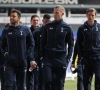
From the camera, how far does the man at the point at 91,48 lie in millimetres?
9344

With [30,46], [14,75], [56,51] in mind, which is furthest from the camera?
[30,46]

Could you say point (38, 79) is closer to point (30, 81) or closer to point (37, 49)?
point (30, 81)

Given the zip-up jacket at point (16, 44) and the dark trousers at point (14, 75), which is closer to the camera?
the dark trousers at point (14, 75)

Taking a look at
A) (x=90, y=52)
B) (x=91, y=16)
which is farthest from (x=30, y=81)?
(x=91, y=16)

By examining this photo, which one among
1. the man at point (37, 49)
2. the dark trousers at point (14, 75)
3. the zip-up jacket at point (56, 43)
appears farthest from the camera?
the man at point (37, 49)

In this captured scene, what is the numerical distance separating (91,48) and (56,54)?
31.4 inches

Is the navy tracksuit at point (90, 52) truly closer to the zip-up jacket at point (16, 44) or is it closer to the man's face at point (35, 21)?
the zip-up jacket at point (16, 44)

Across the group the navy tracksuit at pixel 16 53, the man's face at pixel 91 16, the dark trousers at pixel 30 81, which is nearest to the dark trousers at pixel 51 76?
the navy tracksuit at pixel 16 53

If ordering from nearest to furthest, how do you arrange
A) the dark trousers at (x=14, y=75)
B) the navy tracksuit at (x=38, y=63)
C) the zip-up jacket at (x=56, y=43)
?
the dark trousers at (x=14, y=75), the zip-up jacket at (x=56, y=43), the navy tracksuit at (x=38, y=63)

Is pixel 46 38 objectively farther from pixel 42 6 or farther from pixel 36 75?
pixel 42 6

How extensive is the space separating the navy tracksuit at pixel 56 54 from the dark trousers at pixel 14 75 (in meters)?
0.49

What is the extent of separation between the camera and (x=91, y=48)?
9375 mm

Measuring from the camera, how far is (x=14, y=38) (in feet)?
29.9

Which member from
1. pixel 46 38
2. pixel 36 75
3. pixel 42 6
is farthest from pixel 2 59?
pixel 42 6
